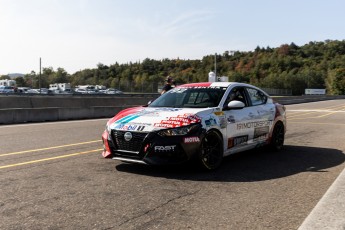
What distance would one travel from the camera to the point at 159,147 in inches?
242

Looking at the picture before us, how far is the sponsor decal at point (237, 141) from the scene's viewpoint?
23.8 ft

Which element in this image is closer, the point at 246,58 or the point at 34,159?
the point at 34,159

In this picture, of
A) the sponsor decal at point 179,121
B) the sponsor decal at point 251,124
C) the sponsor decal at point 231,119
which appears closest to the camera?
the sponsor decal at point 179,121

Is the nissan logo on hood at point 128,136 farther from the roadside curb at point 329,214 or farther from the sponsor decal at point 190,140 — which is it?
the roadside curb at point 329,214

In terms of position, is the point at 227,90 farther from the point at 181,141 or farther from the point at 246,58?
the point at 246,58

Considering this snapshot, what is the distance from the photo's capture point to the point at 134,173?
653 centimetres

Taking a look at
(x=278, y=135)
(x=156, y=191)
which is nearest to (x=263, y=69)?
(x=278, y=135)

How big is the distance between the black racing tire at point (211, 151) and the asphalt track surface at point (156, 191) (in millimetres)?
184

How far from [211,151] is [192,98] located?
124 cm

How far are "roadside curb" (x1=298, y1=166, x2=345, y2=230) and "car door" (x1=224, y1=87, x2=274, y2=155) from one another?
2370mm

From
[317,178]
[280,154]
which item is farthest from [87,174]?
[280,154]

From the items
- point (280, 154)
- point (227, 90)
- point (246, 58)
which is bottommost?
point (280, 154)

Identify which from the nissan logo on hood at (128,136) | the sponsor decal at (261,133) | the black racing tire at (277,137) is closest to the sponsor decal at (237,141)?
the sponsor decal at (261,133)

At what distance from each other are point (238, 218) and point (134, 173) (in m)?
2.46
